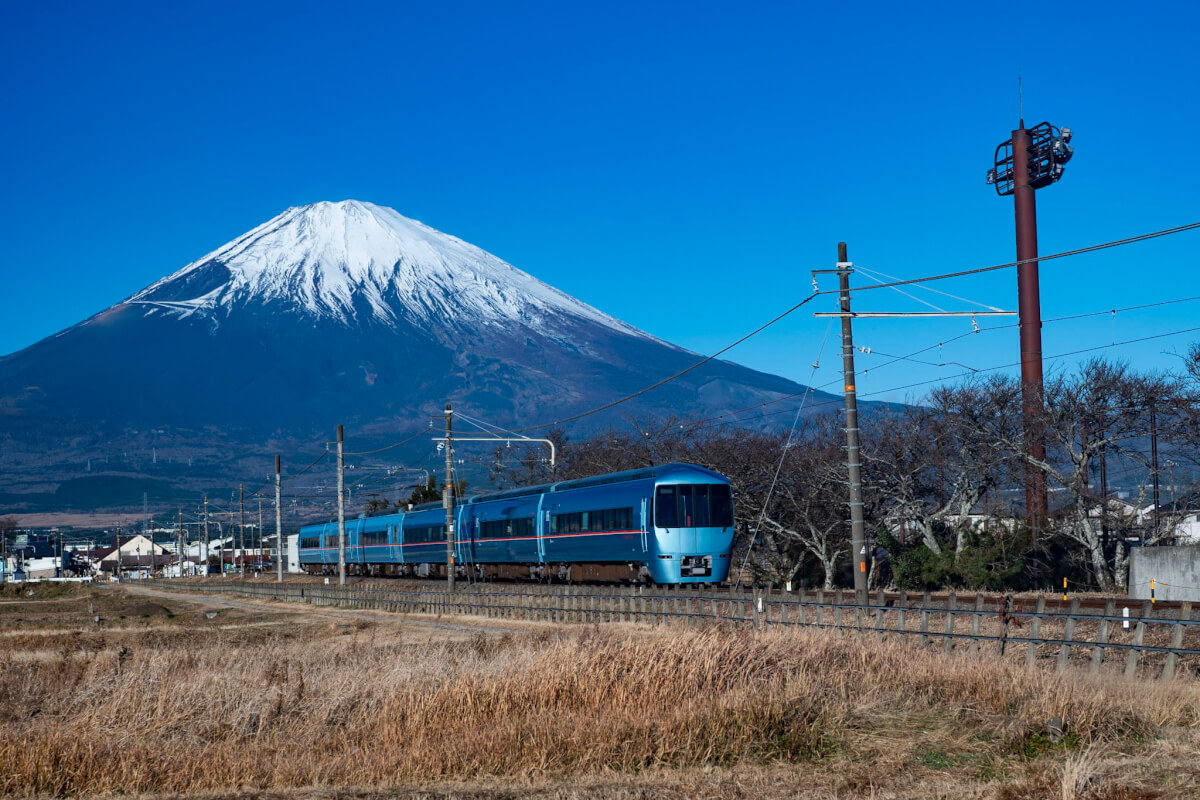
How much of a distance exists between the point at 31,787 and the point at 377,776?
3015 mm

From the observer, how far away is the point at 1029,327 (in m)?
55.3

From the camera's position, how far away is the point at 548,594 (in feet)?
110

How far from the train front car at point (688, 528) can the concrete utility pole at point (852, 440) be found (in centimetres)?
1243

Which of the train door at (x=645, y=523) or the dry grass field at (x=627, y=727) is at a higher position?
the train door at (x=645, y=523)

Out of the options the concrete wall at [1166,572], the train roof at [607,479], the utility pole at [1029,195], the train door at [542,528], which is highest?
the utility pole at [1029,195]

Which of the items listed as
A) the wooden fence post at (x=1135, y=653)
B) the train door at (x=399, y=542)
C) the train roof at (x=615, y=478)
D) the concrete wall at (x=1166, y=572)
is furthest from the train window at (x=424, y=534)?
the wooden fence post at (x=1135, y=653)

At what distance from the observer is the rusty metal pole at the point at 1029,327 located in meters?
43.4

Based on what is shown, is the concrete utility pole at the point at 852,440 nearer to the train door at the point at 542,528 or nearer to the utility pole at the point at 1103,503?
the utility pole at the point at 1103,503

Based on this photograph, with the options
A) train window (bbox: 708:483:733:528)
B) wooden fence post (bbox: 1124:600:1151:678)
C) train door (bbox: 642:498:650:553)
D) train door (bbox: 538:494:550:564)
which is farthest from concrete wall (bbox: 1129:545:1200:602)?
train door (bbox: 538:494:550:564)

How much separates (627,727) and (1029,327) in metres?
46.9

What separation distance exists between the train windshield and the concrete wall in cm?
1135

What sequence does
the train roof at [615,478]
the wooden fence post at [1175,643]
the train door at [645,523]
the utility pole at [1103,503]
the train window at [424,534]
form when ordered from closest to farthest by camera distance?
the wooden fence post at [1175,643], the train door at [645,523], the train roof at [615,478], the utility pole at [1103,503], the train window at [424,534]

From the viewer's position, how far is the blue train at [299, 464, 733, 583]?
37.8 m

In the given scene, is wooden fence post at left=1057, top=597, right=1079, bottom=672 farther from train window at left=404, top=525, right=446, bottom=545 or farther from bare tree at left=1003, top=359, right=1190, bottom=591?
train window at left=404, top=525, right=446, bottom=545
